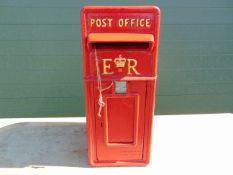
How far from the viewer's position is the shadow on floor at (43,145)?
242 cm

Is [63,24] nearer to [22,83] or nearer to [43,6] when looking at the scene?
[43,6]

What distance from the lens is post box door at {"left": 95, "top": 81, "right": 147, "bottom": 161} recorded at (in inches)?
86.0

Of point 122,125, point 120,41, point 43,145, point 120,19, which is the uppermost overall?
point 120,19

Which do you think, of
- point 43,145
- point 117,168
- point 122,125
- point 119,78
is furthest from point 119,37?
point 43,145

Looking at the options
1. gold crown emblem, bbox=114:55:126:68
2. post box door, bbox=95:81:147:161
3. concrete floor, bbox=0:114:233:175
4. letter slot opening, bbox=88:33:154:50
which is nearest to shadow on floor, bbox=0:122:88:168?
concrete floor, bbox=0:114:233:175

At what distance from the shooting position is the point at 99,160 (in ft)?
7.78

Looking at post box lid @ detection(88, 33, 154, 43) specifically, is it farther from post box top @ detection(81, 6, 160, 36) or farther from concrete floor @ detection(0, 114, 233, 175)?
concrete floor @ detection(0, 114, 233, 175)

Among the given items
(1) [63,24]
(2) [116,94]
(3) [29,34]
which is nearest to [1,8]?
(3) [29,34]

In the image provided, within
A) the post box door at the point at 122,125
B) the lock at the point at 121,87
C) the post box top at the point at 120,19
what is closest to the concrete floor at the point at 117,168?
the post box door at the point at 122,125

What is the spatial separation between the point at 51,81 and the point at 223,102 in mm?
2185

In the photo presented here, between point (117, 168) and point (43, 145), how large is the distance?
740 mm

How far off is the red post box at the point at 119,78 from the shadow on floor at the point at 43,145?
277mm

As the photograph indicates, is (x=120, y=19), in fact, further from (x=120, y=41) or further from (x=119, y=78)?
(x=119, y=78)

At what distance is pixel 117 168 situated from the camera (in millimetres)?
2359
